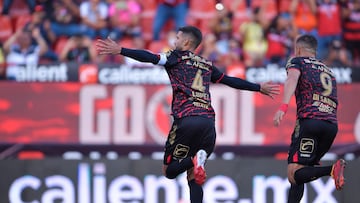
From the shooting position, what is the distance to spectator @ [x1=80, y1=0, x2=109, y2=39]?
17.1 metres

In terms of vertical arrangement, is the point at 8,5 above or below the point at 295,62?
above

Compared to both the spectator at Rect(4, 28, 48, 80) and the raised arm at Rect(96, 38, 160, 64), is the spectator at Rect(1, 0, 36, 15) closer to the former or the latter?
the spectator at Rect(4, 28, 48, 80)

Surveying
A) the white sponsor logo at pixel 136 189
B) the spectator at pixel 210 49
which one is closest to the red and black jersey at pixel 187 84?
the white sponsor logo at pixel 136 189

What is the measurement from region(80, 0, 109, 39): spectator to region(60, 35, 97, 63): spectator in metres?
0.50

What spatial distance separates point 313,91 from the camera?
1044 centimetres

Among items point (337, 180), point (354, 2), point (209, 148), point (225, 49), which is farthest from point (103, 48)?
point (354, 2)

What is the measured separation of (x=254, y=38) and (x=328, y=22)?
1462mm

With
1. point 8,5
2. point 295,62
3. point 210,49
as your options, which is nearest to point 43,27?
point 8,5

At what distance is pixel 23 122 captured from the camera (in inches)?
562

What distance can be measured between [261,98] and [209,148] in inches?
163

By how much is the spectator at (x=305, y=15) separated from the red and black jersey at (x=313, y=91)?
700 centimetres

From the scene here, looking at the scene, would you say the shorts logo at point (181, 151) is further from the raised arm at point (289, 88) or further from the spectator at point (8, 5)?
the spectator at point (8, 5)

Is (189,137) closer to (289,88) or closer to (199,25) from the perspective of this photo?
(289,88)

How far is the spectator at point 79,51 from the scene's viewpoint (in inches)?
640
